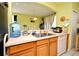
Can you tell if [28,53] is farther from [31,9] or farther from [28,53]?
[31,9]

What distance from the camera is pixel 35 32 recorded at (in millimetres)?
1580

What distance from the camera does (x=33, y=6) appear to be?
1.51m

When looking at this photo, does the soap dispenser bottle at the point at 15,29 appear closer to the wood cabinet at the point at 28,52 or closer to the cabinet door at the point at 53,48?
the wood cabinet at the point at 28,52

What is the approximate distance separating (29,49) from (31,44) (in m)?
0.07

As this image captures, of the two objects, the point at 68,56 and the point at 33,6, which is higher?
the point at 33,6

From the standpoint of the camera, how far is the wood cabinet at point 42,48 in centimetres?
160

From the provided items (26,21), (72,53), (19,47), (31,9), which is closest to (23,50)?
(19,47)

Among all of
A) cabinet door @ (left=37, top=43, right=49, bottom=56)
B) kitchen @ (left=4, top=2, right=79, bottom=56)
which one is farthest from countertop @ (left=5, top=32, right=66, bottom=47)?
cabinet door @ (left=37, top=43, right=49, bottom=56)

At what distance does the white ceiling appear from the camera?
57.3 inches

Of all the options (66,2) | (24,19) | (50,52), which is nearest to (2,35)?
(24,19)

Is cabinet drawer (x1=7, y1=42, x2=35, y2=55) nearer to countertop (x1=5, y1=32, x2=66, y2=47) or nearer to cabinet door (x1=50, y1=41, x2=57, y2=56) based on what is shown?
countertop (x1=5, y1=32, x2=66, y2=47)

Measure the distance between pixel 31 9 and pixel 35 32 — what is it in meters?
0.31

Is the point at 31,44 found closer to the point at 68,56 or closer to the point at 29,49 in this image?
the point at 29,49

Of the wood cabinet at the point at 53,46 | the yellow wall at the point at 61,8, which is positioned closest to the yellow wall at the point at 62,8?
the yellow wall at the point at 61,8
